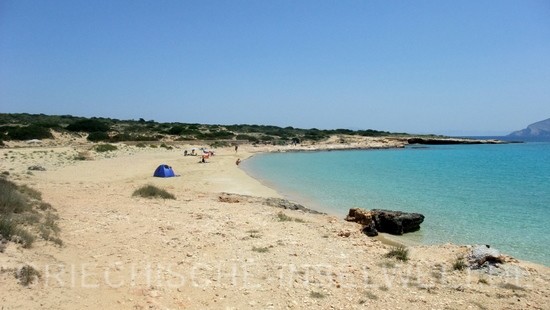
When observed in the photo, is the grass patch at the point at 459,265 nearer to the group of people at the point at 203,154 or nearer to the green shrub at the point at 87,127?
the group of people at the point at 203,154

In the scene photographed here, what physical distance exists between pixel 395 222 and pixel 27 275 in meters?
10.0

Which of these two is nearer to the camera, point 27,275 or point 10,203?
point 27,275

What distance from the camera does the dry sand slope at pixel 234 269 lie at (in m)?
5.77

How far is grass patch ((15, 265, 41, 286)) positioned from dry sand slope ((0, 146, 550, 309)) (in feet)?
0.30

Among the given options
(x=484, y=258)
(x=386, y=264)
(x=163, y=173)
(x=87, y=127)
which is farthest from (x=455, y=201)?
(x=87, y=127)

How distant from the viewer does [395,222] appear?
12.1 m

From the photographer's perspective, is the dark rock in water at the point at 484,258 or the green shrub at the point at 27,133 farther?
the green shrub at the point at 27,133

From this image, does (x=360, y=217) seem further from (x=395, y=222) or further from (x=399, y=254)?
(x=399, y=254)

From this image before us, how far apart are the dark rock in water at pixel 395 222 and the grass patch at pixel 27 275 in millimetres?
9589

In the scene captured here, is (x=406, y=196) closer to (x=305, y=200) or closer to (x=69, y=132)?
(x=305, y=200)

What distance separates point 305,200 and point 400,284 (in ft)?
38.1

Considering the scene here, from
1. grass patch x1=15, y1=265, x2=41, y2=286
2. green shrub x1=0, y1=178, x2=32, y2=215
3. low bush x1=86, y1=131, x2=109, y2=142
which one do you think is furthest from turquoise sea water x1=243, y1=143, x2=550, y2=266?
low bush x1=86, y1=131, x2=109, y2=142

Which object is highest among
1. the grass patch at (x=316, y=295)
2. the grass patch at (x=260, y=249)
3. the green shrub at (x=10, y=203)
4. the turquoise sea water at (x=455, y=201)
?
the green shrub at (x=10, y=203)

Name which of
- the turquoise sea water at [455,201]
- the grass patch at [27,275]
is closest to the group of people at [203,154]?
the turquoise sea water at [455,201]
